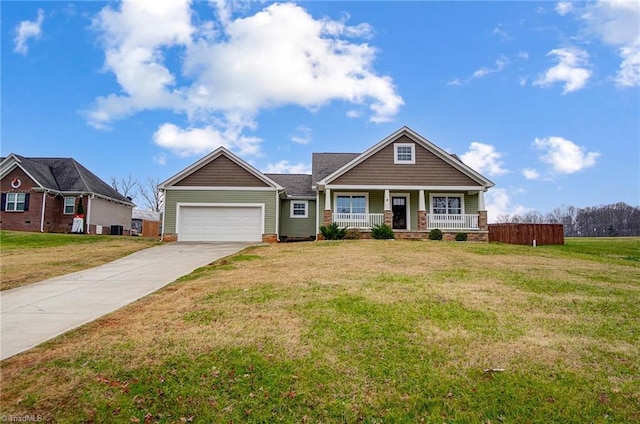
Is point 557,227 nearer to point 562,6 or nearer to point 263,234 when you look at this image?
point 562,6

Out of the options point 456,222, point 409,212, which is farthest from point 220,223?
point 456,222

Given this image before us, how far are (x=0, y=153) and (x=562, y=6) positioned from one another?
35.8 m

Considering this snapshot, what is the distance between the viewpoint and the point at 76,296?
27.2 ft

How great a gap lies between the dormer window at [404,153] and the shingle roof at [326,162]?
13.4 feet

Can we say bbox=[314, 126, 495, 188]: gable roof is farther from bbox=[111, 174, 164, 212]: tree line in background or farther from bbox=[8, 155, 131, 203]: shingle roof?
bbox=[111, 174, 164, 212]: tree line in background

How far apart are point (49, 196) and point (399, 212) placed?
77.7 ft

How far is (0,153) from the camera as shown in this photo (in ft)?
92.3

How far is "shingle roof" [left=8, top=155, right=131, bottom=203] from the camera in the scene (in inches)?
1029

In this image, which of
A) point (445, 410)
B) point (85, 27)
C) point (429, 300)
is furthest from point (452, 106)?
point (445, 410)

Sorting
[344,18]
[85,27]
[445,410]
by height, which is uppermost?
[344,18]

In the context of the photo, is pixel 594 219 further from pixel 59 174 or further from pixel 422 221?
pixel 59 174

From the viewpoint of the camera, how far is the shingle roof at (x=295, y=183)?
2502 cm

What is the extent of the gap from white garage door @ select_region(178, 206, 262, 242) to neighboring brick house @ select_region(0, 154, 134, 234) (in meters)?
10.6

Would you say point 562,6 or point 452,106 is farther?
point 452,106
